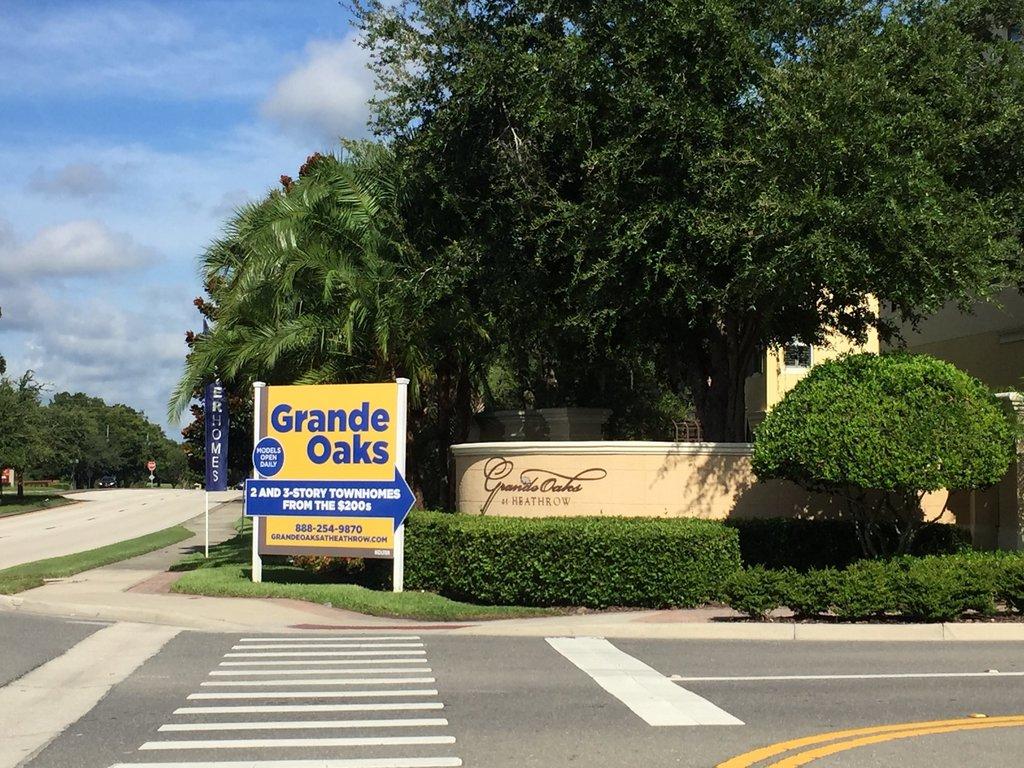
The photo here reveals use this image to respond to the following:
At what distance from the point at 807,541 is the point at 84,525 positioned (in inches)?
1353

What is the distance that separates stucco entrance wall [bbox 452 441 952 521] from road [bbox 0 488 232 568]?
48.3ft

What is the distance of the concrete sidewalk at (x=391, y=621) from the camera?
13.3 metres

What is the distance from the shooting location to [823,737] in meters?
7.71

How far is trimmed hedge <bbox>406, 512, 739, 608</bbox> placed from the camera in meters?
15.7

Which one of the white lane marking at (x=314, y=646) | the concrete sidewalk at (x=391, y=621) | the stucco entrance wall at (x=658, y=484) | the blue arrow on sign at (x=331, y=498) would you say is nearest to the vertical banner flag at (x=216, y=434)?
the concrete sidewalk at (x=391, y=621)

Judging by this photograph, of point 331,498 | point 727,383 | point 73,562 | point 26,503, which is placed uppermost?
point 727,383

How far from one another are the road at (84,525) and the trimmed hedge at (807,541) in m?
17.7

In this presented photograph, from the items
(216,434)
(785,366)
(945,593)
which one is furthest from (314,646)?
(785,366)

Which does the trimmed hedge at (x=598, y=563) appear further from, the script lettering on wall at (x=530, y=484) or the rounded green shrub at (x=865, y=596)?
the rounded green shrub at (x=865, y=596)

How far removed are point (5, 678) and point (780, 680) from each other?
7.40 metres

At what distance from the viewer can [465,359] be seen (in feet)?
72.3

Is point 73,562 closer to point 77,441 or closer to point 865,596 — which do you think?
point 865,596

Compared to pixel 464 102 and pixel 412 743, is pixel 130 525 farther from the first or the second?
pixel 412 743

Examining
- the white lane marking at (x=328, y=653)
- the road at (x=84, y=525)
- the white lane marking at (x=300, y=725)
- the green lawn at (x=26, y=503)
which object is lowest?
the green lawn at (x=26, y=503)
